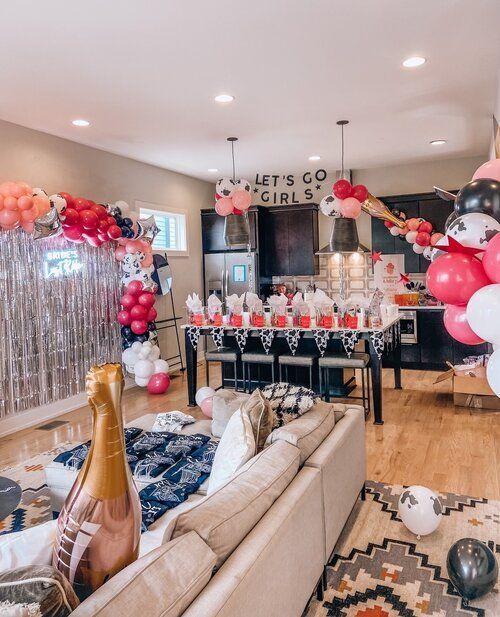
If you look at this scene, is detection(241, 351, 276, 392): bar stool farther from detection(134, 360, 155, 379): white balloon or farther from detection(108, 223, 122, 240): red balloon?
detection(108, 223, 122, 240): red balloon

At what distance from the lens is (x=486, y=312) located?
68.4 inches

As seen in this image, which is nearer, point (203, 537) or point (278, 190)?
point (203, 537)

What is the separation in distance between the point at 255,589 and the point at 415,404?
159 inches

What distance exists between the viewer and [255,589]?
4.52 ft

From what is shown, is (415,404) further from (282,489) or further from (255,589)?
(255,589)

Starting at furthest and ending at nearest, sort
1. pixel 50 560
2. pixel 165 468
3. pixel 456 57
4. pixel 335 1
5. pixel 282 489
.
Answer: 1. pixel 456 57
2. pixel 335 1
3. pixel 165 468
4. pixel 282 489
5. pixel 50 560

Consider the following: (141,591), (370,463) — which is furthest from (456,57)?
(141,591)

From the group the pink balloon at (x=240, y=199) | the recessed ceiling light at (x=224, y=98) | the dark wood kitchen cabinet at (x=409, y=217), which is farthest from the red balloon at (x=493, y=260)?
the dark wood kitchen cabinet at (x=409, y=217)

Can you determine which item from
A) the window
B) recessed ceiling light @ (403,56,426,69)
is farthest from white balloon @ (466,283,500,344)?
the window

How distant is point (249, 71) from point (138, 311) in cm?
304

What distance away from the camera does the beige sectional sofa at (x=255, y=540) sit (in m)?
1.15

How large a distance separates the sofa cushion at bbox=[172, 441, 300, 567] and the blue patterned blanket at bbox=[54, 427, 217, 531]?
52 cm

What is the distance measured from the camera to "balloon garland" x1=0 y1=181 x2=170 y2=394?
4820 millimetres

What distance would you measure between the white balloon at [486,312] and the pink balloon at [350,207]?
3.32 m
